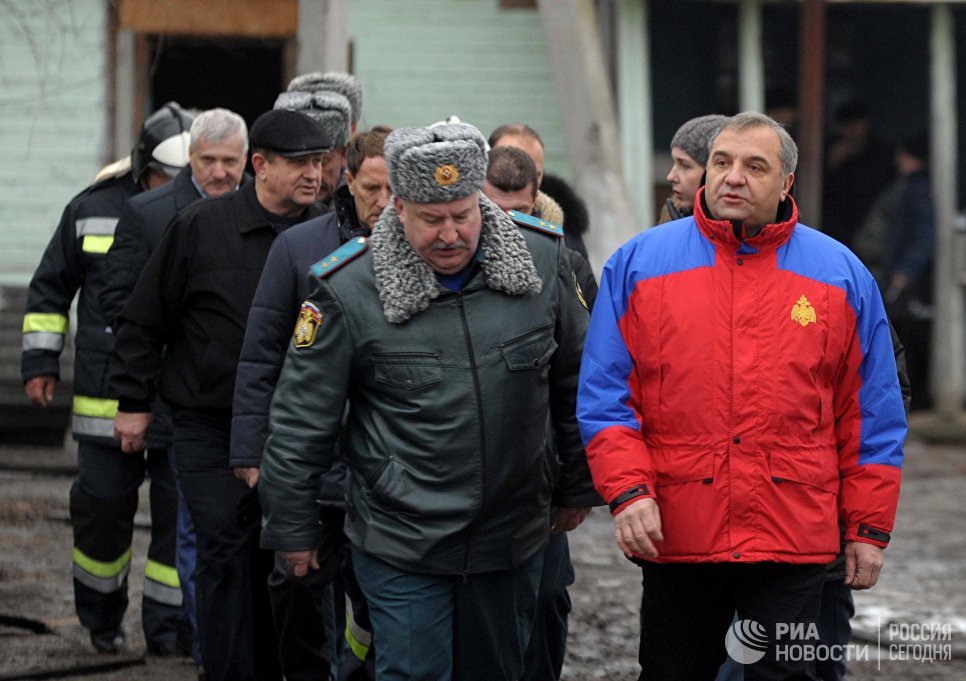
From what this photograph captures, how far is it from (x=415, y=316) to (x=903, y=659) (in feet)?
10.7

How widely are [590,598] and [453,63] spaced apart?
6.70 metres

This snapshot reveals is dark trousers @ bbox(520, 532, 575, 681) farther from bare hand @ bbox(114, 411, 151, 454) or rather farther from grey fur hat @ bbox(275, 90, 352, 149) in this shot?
grey fur hat @ bbox(275, 90, 352, 149)

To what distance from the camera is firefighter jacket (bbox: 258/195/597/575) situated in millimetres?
4266

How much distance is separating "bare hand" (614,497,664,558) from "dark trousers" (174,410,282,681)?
1.73m

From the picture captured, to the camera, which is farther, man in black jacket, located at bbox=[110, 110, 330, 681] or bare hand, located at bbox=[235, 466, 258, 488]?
man in black jacket, located at bbox=[110, 110, 330, 681]

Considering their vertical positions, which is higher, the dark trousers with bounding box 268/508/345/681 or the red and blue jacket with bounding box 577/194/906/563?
the red and blue jacket with bounding box 577/194/906/563

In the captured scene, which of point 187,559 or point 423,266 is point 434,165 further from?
point 187,559

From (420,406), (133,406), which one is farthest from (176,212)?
(420,406)

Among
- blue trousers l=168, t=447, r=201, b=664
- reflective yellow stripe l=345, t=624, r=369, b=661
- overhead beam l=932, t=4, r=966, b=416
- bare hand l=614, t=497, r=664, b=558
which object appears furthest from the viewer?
overhead beam l=932, t=4, r=966, b=416

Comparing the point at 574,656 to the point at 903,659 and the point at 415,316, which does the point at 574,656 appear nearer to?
the point at 903,659

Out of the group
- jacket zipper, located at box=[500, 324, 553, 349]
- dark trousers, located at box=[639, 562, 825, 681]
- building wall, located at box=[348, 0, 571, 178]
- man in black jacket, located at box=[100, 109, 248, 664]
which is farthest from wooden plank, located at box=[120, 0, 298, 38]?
dark trousers, located at box=[639, 562, 825, 681]

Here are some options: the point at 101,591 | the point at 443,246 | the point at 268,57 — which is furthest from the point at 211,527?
the point at 268,57

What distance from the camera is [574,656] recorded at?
666 centimetres

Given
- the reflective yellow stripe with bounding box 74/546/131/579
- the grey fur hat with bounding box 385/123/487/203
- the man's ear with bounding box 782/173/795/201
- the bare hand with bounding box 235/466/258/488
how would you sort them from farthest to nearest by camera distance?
the reflective yellow stripe with bounding box 74/546/131/579 < the bare hand with bounding box 235/466/258/488 < the man's ear with bounding box 782/173/795/201 < the grey fur hat with bounding box 385/123/487/203
